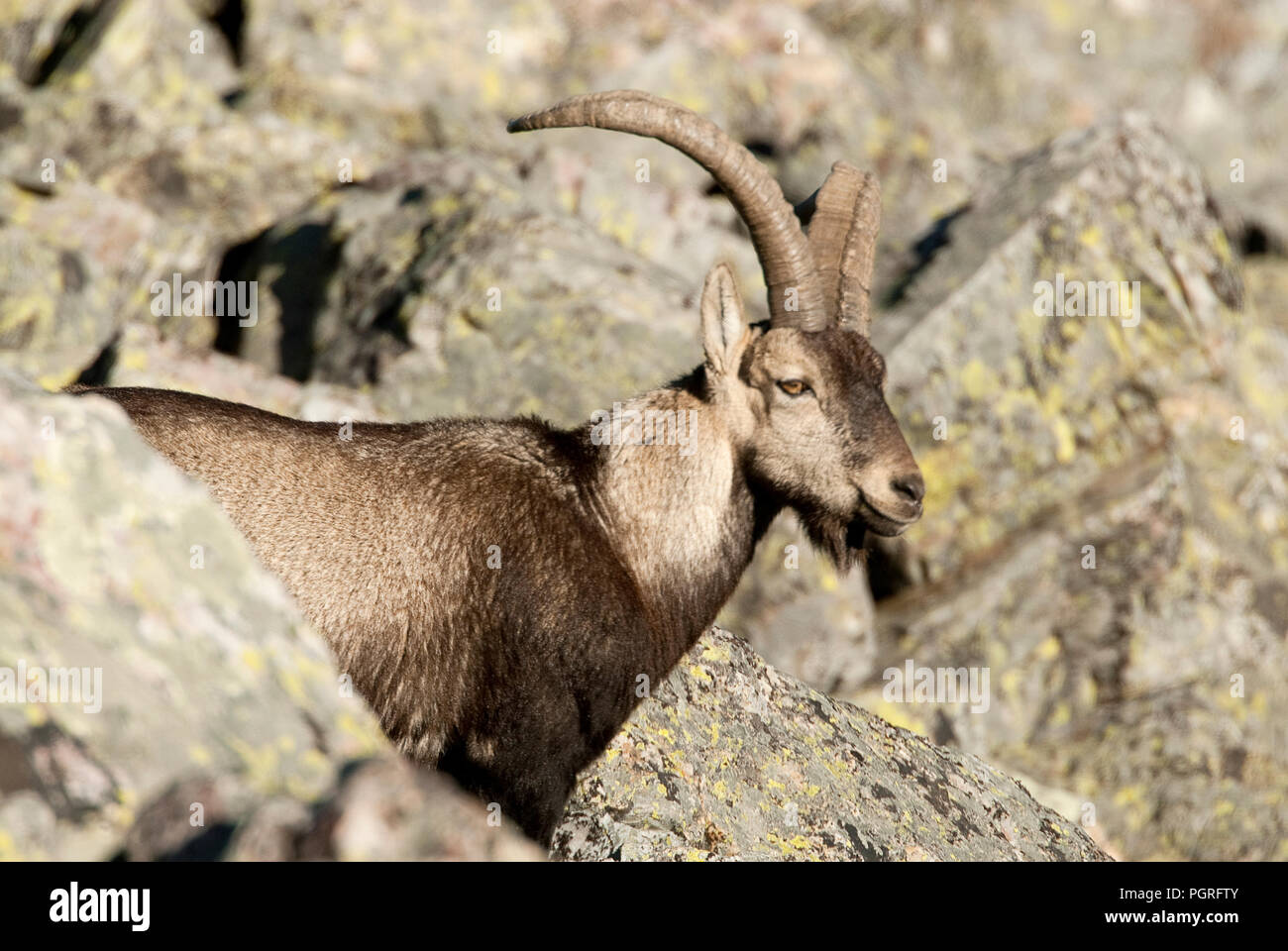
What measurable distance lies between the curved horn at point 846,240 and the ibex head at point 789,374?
24 cm

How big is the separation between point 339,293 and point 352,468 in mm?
5307

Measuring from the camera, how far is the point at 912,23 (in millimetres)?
24219

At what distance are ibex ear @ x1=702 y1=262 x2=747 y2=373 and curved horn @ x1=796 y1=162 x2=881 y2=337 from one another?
2.49 feet

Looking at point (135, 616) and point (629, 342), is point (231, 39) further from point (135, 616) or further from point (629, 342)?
point (135, 616)

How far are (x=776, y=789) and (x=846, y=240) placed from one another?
3.71 meters

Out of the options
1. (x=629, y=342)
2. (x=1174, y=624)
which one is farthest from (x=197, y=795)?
(x=1174, y=624)

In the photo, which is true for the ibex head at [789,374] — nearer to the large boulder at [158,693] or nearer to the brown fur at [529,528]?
the brown fur at [529,528]

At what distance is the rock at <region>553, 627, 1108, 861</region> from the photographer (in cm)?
670

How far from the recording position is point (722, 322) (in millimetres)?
7773
